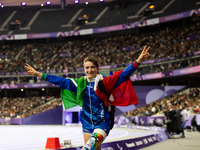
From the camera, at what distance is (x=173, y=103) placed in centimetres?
2630

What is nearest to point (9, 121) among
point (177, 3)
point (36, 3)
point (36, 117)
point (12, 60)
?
point (36, 117)

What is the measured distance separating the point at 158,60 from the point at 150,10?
1161 centimetres

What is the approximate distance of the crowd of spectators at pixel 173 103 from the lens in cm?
2386

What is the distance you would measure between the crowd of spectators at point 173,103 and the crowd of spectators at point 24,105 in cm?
1302

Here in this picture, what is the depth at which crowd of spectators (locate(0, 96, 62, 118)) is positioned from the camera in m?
37.4

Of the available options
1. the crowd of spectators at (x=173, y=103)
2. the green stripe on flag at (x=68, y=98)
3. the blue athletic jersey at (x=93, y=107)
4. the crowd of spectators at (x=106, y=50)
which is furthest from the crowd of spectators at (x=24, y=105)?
the blue athletic jersey at (x=93, y=107)

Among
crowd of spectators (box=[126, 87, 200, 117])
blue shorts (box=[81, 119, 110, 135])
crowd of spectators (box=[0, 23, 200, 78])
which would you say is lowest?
crowd of spectators (box=[126, 87, 200, 117])

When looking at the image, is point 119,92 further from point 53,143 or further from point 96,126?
point 53,143

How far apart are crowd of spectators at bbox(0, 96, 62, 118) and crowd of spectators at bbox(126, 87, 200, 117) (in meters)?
13.0

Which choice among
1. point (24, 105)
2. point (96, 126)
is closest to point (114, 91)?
point (96, 126)

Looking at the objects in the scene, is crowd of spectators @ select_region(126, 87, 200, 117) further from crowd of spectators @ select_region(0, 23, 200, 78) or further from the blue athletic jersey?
the blue athletic jersey

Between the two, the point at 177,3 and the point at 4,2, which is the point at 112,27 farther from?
the point at 4,2

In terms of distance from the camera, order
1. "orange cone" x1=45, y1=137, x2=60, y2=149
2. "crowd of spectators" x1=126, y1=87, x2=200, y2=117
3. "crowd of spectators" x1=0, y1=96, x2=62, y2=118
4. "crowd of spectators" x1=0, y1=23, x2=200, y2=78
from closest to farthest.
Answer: "orange cone" x1=45, y1=137, x2=60, y2=149
"crowd of spectators" x1=126, y1=87, x2=200, y2=117
"crowd of spectators" x1=0, y1=23, x2=200, y2=78
"crowd of spectators" x1=0, y1=96, x2=62, y2=118

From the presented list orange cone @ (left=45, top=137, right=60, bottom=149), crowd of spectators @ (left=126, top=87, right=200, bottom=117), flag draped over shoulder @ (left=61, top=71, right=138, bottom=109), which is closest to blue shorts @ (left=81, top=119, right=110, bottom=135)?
flag draped over shoulder @ (left=61, top=71, right=138, bottom=109)
